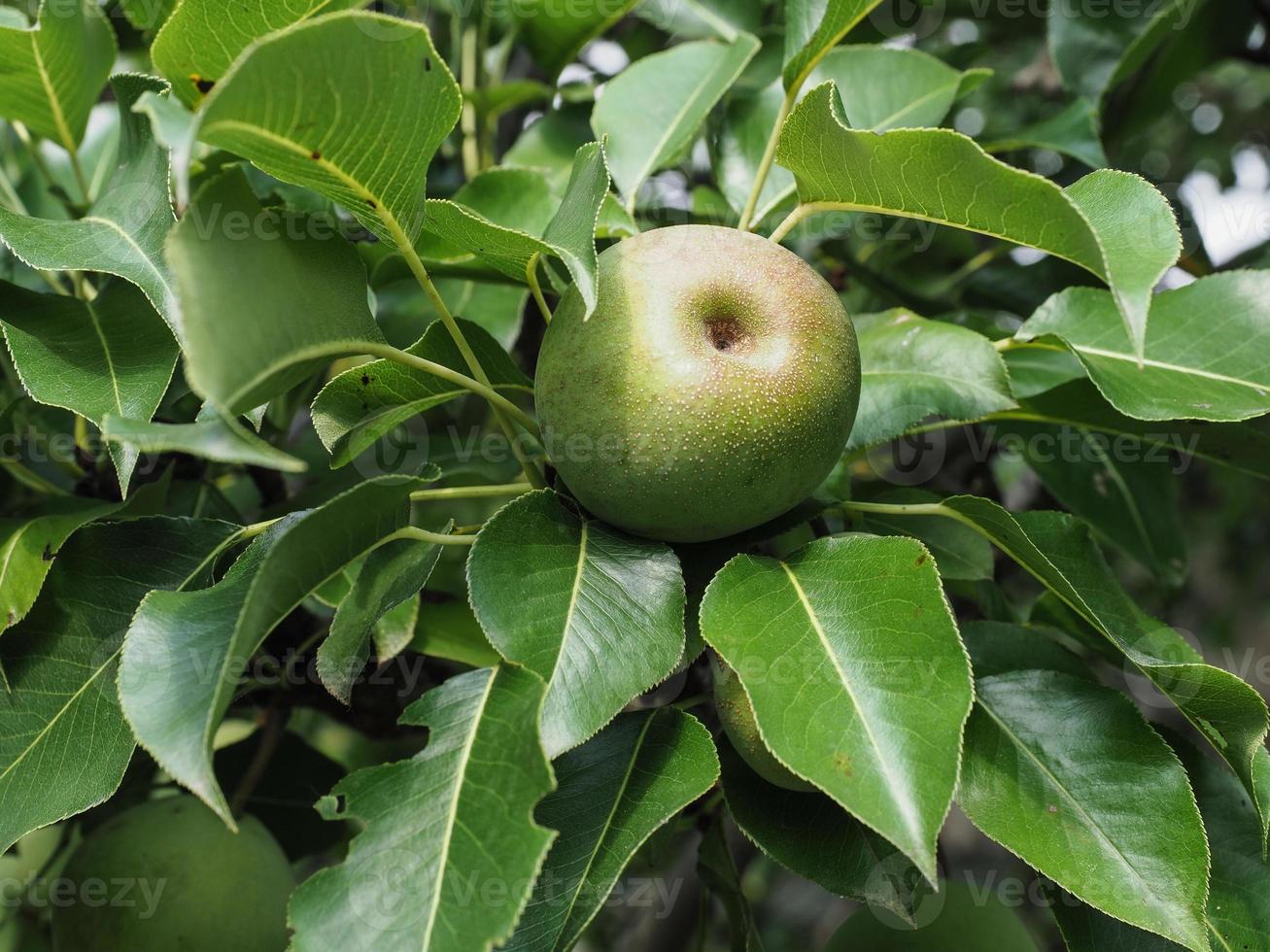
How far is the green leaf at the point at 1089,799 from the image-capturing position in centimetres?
95

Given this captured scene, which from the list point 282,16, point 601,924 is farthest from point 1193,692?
point 601,924

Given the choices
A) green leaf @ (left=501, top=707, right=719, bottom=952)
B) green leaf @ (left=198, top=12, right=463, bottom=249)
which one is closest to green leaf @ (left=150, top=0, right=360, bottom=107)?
green leaf @ (left=198, top=12, right=463, bottom=249)

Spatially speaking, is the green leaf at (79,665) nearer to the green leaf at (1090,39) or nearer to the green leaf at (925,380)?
the green leaf at (925,380)

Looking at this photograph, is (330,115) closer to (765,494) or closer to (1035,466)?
(765,494)

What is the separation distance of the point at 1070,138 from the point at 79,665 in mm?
1507

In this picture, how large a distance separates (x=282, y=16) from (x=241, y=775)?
1.03 meters

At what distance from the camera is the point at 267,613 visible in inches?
32.8

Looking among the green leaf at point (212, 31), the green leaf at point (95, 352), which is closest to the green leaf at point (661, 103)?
the green leaf at point (212, 31)

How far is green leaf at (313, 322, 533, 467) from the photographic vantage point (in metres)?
1.01

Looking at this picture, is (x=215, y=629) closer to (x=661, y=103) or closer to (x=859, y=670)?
(x=859, y=670)

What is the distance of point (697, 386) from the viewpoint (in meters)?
0.93

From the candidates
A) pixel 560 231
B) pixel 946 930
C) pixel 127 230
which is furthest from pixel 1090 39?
pixel 127 230

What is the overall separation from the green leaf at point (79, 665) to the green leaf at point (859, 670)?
Result: 55 centimetres

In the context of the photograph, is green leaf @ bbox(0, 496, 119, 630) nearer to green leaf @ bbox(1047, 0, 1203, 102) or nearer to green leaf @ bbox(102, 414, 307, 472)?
green leaf @ bbox(102, 414, 307, 472)
